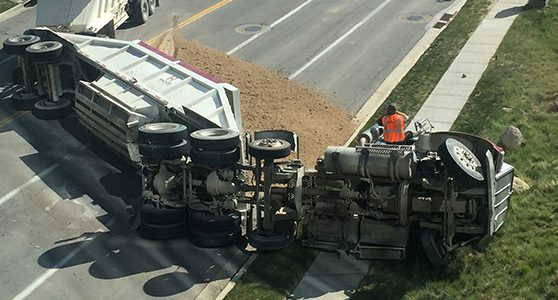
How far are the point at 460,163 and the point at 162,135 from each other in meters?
5.41

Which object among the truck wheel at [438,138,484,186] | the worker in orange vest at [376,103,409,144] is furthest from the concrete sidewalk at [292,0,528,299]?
the truck wheel at [438,138,484,186]

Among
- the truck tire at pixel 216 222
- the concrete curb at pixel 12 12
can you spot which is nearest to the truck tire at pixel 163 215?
the truck tire at pixel 216 222

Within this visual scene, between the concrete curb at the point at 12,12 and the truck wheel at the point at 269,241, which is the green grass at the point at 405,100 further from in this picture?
the concrete curb at the point at 12,12

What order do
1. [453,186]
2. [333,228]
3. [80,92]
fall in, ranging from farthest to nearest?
[80,92] → [333,228] → [453,186]

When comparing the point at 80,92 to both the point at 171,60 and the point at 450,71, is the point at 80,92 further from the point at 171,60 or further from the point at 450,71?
the point at 450,71

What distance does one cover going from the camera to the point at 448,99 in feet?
78.0

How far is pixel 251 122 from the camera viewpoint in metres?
22.5

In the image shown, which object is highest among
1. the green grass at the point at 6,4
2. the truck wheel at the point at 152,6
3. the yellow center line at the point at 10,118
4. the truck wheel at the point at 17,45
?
the truck wheel at the point at 17,45

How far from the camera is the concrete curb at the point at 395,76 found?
23516 millimetres

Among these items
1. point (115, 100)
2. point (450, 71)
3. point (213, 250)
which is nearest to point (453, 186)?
point (213, 250)

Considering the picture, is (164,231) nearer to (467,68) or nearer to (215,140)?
(215,140)

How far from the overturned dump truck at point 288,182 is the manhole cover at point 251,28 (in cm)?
1294

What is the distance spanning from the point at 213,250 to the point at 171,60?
5.46m

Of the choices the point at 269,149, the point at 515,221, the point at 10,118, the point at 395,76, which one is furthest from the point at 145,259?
the point at 395,76
